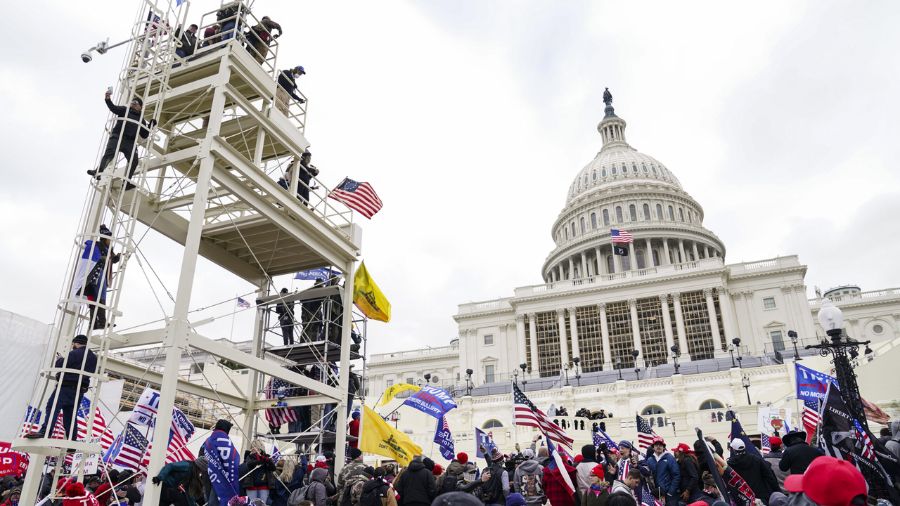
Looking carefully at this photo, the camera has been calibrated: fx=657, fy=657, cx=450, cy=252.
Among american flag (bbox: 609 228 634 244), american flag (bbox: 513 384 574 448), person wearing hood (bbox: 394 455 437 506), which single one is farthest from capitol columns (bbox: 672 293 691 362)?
person wearing hood (bbox: 394 455 437 506)

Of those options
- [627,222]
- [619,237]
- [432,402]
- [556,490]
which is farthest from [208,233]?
[627,222]

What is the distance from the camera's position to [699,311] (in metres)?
67.4

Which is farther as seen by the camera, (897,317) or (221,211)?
(897,317)

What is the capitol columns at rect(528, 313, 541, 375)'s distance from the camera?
70162 mm

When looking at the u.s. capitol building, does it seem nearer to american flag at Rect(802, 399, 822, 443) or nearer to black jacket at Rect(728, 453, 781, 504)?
american flag at Rect(802, 399, 822, 443)

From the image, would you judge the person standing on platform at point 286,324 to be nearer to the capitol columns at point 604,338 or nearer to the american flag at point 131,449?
the american flag at point 131,449

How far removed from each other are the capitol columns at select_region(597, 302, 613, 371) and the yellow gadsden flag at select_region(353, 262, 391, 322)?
51.6 m

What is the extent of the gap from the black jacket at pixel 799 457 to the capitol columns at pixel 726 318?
5819cm

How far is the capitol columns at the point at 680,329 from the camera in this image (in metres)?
64.3

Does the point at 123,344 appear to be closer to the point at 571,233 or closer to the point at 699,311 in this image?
the point at 699,311

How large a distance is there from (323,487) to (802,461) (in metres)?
7.21

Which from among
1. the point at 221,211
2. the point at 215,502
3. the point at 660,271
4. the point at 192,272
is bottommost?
the point at 215,502

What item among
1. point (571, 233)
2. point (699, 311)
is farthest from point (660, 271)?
point (571, 233)

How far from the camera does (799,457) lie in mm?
9062
